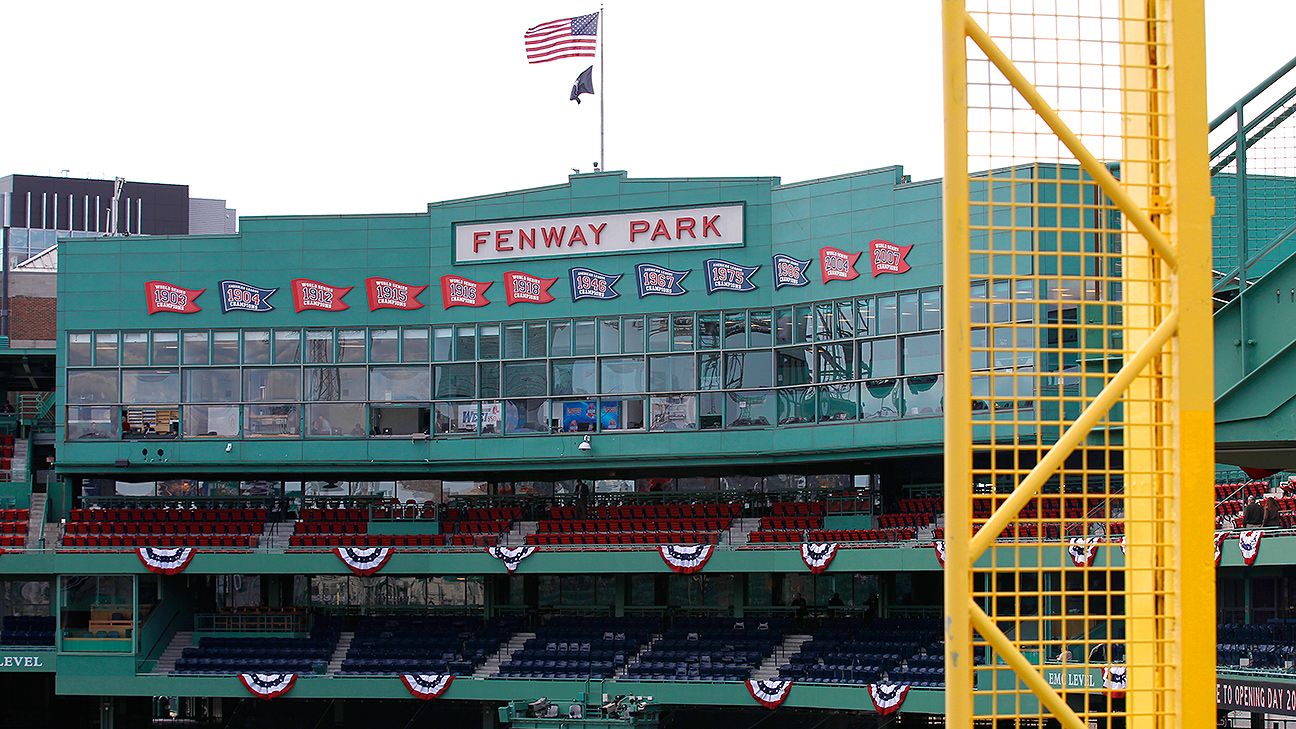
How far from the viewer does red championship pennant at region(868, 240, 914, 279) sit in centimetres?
3353

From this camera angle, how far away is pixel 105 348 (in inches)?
1550

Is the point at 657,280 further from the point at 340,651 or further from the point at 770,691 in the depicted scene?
the point at 340,651

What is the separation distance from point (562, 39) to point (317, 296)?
9072mm

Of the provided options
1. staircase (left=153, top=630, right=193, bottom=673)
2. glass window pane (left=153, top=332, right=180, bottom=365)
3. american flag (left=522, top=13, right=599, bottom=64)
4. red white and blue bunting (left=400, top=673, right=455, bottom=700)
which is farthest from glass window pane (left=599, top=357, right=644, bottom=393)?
staircase (left=153, top=630, right=193, bottom=673)

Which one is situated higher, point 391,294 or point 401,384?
point 391,294

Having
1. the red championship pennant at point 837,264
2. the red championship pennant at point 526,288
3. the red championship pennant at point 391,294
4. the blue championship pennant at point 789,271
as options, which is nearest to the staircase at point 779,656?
the blue championship pennant at point 789,271

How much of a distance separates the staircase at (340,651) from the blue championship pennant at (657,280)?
1166cm

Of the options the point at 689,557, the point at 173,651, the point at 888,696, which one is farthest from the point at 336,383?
the point at 888,696

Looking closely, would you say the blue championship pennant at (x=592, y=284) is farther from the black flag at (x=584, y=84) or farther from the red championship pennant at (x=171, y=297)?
the red championship pennant at (x=171, y=297)

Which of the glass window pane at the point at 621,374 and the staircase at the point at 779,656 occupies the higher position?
the glass window pane at the point at 621,374

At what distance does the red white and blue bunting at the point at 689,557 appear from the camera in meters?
34.8

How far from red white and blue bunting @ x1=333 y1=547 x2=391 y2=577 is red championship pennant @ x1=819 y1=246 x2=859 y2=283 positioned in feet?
40.7

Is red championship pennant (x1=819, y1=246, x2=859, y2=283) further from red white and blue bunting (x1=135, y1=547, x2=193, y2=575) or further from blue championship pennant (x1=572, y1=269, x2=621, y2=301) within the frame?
red white and blue bunting (x1=135, y1=547, x2=193, y2=575)

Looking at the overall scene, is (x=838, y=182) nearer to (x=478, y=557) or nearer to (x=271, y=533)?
(x=478, y=557)
